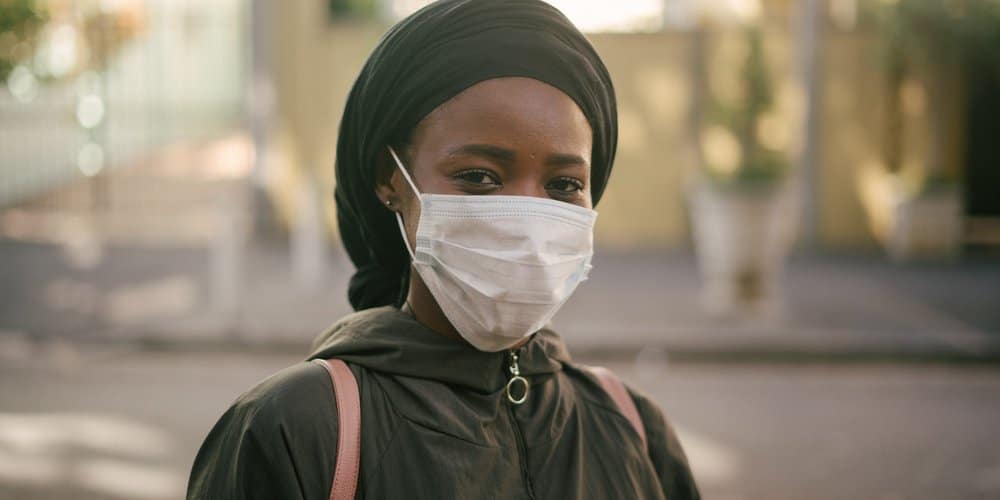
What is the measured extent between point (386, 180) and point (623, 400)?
19.8 inches

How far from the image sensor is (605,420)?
6.12 ft

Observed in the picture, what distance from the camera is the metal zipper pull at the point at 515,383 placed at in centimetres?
178

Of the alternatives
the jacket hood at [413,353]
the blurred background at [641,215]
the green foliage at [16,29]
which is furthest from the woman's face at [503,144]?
the green foliage at [16,29]

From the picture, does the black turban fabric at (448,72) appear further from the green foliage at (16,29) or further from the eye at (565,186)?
the green foliage at (16,29)

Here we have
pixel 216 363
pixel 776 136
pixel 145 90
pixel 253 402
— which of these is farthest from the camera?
pixel 145 90

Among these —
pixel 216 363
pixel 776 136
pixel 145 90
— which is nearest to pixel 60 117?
pixel 145 90

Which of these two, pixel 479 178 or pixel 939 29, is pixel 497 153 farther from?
pixel 939 29

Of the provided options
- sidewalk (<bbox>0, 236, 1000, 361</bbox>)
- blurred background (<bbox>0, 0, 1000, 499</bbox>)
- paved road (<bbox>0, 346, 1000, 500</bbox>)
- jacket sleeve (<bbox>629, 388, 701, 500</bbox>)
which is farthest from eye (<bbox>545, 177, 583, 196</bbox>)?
sidewalk (<bbox>0, 236, 1000, 361</bbox>)

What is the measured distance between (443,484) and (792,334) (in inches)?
300

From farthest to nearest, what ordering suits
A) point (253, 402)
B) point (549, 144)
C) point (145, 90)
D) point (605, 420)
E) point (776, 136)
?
point (145, 90)
point (776, 136)
point (605, 420)
point (549, 144)
point (253, 402)

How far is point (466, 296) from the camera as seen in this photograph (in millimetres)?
1852

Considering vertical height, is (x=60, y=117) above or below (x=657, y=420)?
above

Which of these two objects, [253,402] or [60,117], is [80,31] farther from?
[253,402]

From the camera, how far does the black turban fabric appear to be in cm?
170
